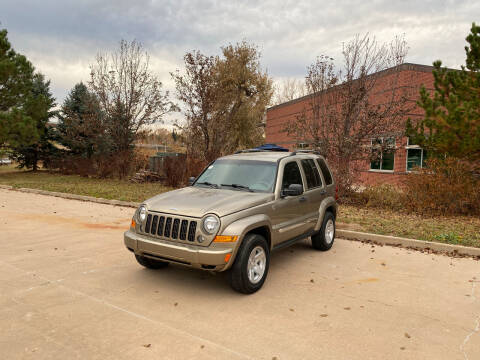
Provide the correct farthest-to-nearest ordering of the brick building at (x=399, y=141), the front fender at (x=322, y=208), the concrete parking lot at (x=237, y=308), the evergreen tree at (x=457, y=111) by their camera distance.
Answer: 1. the brick building at (x=399, y=141)
2. the evergreen tree at (x=457, y=111)
3. the front fender at (x=322, y=208)
4. the concrete parking lot at (x=237, y=308)

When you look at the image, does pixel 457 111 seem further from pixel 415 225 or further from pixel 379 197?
pixel 415 225

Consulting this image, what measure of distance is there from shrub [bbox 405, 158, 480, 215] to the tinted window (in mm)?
6314

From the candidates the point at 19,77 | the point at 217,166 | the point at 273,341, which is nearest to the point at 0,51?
the point at 19,77

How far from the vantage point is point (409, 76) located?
57.3 ft

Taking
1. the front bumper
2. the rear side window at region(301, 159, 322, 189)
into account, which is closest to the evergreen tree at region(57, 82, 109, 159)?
the rear side window at region(301, 159, 322, 189)

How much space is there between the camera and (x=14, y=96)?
22.7m

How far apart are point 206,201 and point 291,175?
1.74 metres

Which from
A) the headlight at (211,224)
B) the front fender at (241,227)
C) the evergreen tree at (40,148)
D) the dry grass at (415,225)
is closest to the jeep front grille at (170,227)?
the headlight at (211,224)

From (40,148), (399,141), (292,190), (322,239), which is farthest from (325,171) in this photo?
(40,148)

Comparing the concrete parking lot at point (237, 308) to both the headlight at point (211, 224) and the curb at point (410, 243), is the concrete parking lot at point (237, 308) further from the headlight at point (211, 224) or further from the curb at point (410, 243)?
the headlight at point (211, 224)

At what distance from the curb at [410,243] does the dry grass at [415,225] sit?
0.39 m

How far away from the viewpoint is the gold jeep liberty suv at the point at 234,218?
4.48 meters

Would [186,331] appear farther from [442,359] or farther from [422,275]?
[422,275]

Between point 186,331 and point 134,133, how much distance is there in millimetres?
20042
